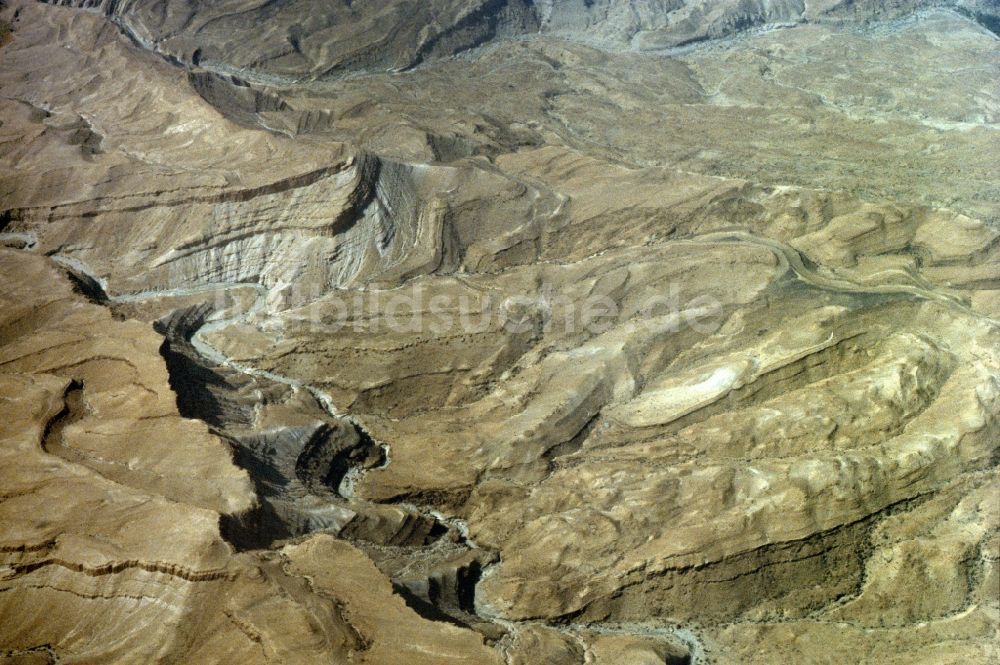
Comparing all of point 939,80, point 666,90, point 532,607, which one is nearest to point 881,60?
point 939,80

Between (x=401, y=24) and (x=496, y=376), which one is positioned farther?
(x=401, y=24)

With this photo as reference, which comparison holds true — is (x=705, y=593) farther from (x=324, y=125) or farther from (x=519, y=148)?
(x=324, y=125)

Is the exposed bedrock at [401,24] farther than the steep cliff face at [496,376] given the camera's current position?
Yes

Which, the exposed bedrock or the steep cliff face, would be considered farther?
the exposed bedrock

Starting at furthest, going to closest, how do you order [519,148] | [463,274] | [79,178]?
[519,148] → [79,178] → [463,274]

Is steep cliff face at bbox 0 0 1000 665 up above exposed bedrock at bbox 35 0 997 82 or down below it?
above

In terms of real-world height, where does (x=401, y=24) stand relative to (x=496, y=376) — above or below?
below

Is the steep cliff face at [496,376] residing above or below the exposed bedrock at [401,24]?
above

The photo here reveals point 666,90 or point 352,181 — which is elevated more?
point 352,181
